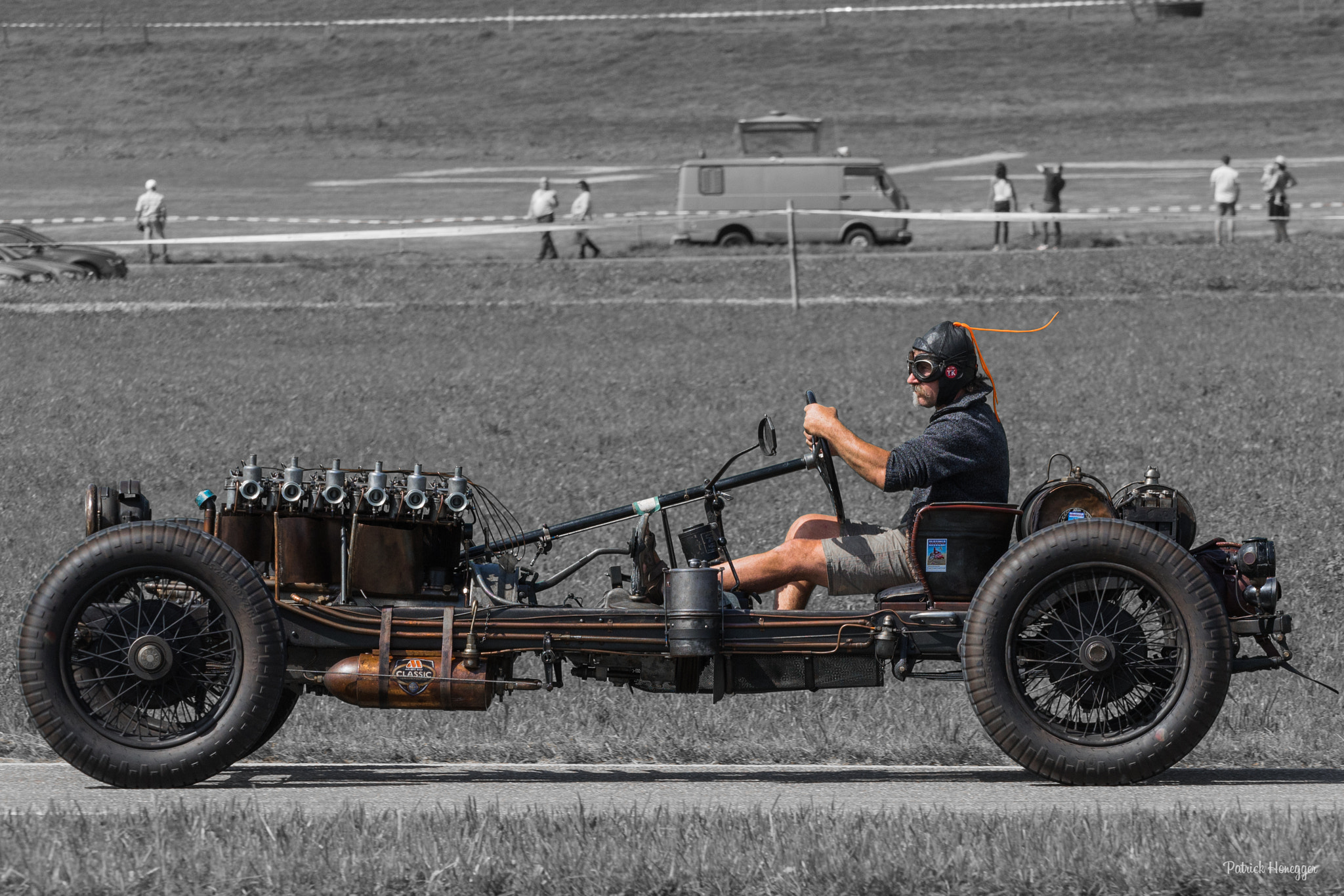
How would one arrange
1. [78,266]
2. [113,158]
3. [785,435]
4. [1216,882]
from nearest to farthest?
[1216,882], [785,435], [78,266], [113,158]

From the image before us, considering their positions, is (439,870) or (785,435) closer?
(439,870)

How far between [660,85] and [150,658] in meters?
53.2

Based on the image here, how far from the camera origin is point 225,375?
16.4 meters

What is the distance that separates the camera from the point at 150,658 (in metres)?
5.72

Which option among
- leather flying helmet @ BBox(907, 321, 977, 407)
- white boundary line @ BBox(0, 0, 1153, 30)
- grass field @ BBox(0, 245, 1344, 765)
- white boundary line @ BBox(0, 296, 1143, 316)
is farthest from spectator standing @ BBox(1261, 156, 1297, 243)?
white boundary line @ BBox(0, 0, 1153, 30)

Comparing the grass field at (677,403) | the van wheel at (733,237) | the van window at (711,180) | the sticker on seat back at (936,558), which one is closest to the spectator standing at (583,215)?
the van wheel at (733,237)

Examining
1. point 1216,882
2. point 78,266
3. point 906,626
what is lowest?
point 1216,882

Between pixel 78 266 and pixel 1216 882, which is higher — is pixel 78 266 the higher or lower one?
the higher one

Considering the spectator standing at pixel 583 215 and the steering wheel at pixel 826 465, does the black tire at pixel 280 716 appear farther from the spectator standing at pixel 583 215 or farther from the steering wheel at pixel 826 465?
the spectator standing at pixel 583 215

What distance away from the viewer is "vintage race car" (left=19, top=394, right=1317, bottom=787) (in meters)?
5.67

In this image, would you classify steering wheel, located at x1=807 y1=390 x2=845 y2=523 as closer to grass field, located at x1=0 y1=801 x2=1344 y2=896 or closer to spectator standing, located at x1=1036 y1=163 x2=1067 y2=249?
grass field, located at x1=0 y1=801 x2=1344 y2=896

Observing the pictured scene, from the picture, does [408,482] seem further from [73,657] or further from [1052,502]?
[1052,502]

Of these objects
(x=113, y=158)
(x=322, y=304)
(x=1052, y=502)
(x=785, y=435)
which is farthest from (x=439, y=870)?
(x=113, y=158)

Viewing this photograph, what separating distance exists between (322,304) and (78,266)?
4.89 meters
